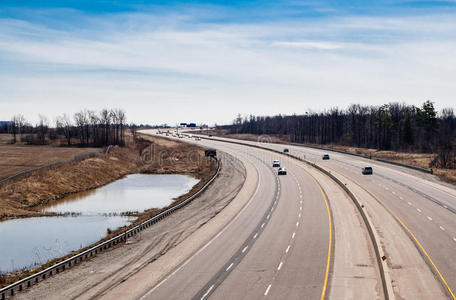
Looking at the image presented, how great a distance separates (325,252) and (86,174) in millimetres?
54999

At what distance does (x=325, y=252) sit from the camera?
26.8 metres

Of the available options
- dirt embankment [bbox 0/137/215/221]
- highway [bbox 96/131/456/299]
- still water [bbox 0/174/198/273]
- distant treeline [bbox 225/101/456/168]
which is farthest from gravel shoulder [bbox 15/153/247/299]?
distant treeline [bbox 225/101/456/168]

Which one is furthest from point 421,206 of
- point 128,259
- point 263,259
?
point 128,259

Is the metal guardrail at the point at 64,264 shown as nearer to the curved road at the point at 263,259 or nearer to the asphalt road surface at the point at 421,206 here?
the curved road at the point at 263,259

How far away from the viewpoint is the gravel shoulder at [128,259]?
22.0 metres

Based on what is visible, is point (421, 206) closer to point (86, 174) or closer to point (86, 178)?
point (86, 178)

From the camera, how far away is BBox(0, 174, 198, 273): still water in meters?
32.2

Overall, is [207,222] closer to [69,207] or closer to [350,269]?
[350,269]

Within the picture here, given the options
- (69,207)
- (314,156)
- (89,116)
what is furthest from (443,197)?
(89,116)

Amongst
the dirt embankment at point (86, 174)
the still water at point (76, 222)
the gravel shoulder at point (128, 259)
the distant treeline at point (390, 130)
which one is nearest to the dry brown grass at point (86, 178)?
the dirt embankment at point (86, 174)

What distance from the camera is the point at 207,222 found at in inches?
1468

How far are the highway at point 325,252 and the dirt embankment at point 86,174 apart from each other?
16028 millimetres

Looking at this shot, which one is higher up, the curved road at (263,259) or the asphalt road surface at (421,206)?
the asphalt road surface at (421,206)

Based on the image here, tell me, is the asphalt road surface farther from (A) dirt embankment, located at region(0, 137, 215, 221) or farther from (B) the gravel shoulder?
(A) dirt embankment, located at region(0, 137, 215, 221)
